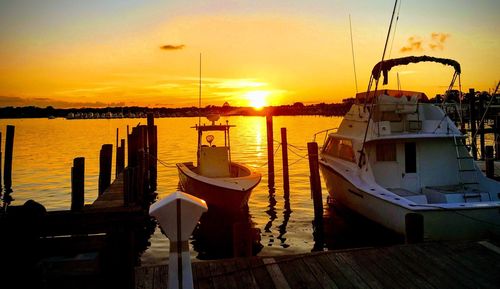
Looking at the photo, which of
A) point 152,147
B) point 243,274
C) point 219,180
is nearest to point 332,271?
point 243,274

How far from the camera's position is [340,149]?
15.5m

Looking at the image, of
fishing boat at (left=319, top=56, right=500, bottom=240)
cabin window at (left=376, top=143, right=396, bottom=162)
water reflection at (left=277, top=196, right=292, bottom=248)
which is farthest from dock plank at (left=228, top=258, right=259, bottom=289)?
cabin window at (left=376, top=143, right=396, bottom=162)

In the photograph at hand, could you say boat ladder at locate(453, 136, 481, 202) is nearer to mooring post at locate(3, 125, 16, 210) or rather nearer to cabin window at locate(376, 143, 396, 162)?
cabin window at locate(376, 143, 396, 162)

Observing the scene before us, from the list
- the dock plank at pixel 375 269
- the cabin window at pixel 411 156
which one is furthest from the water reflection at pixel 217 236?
the cabin window at pixel 411 156

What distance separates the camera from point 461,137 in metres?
12.7

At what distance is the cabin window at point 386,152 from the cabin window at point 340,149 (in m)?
1.13

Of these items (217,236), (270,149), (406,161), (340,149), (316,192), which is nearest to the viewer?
(316,192)

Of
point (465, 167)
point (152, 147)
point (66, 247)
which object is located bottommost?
point (66, 247)

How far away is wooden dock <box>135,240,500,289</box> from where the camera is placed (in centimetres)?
658

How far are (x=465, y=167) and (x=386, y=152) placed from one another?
240 cm

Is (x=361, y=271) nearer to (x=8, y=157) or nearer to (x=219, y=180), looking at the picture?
(x=219, y=180)

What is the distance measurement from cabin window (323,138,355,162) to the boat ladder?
325 centimetres

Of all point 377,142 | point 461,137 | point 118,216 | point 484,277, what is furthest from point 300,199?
point 118,216

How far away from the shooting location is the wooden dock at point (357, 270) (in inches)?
259
